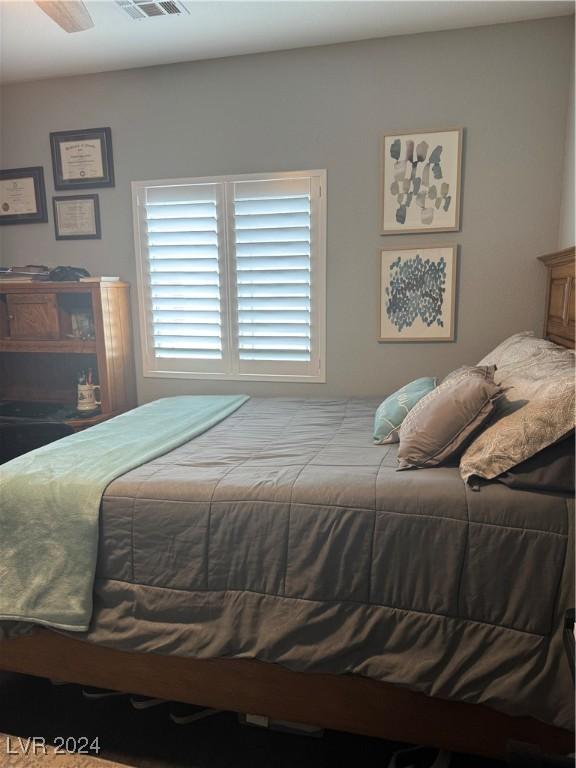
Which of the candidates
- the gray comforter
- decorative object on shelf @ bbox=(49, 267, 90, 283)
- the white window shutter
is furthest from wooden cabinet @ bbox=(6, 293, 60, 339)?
the gray comforter

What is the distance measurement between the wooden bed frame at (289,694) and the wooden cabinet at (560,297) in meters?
1.45

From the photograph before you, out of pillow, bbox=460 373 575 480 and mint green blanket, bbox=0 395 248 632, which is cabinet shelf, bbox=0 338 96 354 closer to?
mint green blanket, bbox=0 395 248 632

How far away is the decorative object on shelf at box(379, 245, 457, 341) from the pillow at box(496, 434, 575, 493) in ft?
5.23

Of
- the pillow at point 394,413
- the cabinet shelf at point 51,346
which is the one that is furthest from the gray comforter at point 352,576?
the cabinet shelf at point 51,346

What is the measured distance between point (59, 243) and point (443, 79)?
2.52 m

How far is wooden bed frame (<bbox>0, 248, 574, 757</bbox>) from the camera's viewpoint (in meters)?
1.33

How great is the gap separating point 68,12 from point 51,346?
70.8 inches

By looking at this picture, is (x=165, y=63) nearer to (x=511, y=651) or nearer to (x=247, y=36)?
(x=247, y=36)

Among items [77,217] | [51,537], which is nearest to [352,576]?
[51,537]

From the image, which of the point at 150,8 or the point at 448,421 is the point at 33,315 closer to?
the point at 150,8

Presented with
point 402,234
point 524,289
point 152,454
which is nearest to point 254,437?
point 152,454

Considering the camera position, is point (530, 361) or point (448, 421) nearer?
point (448, 421)

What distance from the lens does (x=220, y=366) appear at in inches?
127

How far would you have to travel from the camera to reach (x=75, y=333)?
3.20m
